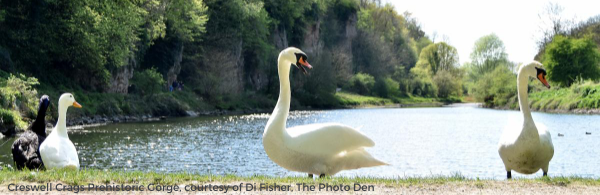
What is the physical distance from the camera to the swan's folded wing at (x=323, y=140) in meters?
10.5

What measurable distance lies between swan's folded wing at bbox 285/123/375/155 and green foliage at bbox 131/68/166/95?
4537 centimetres

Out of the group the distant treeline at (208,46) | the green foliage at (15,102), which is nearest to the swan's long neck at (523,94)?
the green foliage at (15,102)

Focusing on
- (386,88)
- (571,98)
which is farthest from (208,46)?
(386,88)

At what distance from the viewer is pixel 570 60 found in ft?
236

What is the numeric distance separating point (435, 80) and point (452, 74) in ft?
17.7

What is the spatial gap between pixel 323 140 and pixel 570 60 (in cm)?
6802

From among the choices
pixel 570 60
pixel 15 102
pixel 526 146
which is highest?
pixel 570 60

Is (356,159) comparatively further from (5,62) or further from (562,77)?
(562,77)

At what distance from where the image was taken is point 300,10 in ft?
300

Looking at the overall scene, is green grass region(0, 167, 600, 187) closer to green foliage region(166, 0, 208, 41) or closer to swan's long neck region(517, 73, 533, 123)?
swan's long neck region(517, 73, 533, 123)

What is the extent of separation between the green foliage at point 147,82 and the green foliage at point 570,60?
42693 millimetres

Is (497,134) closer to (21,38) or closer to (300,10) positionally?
(21,38)

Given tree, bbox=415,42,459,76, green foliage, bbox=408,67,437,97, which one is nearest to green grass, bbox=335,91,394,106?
green foliage, bbox=408,67,437,97

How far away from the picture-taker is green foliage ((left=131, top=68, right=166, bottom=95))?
54312mm
